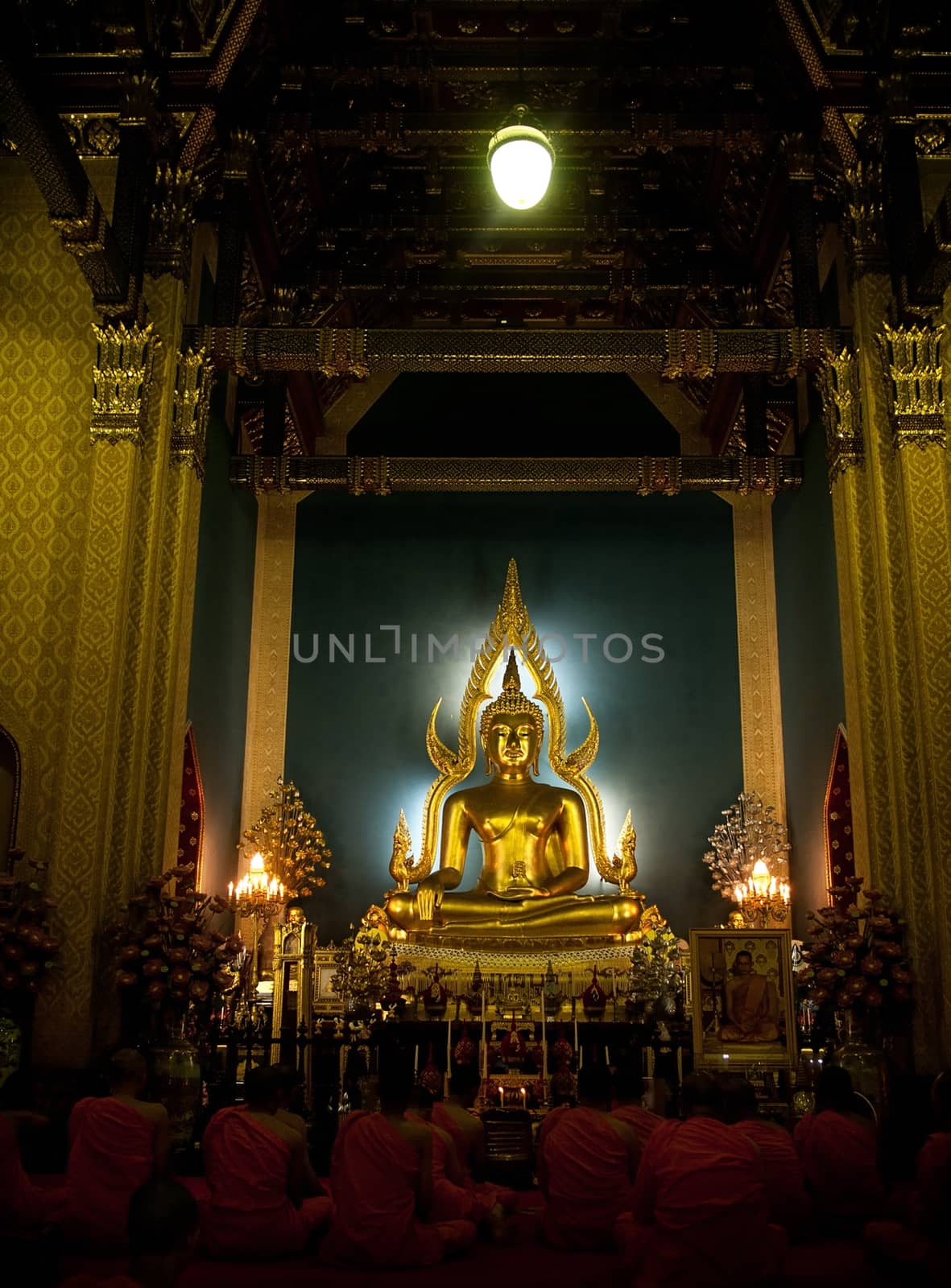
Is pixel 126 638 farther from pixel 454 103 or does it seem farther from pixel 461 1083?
pixel 454 103

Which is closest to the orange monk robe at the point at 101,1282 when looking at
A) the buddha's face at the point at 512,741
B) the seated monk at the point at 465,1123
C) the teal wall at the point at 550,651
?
the seated monk at the point at 465,1123

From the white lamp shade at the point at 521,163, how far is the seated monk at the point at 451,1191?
410 centimetres

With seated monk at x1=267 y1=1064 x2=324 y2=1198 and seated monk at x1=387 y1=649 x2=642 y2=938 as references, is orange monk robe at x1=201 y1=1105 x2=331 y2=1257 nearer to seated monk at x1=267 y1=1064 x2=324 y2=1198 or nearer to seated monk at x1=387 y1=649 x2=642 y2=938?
seated monk at x1=267 y1=1064 x2=324 y2=1198

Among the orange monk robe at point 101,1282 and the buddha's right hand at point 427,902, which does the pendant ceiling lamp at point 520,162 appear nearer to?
the orange monk robe at point 101,1282

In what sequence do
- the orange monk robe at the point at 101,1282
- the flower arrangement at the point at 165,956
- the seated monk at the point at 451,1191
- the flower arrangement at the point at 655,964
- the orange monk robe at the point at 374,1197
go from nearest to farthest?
the orange monk robe at the point at 101,1282, the orange monk robe at the point at 374,1197, the seated monk at the point at 451,1191, the flower arrangement at the point at 165,956, the flower arrangement at the point at 655,964

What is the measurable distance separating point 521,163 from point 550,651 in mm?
5589

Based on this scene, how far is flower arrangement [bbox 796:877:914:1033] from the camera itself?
6.36 m

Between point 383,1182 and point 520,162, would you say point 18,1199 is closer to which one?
point 383,1182

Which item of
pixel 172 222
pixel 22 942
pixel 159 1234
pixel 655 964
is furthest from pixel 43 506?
pixel 159 1234

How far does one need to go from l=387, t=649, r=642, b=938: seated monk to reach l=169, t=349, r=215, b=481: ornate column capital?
149 inches

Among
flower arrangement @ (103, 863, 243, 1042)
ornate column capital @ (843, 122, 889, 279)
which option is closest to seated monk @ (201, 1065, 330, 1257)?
flower arrangement @ (103, 863, 243, 1042)

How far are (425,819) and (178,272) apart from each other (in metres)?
4.93

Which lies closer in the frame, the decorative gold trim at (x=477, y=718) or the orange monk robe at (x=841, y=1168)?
the orange monk robe at (x=841, y=1168)

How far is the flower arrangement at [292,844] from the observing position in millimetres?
10031
